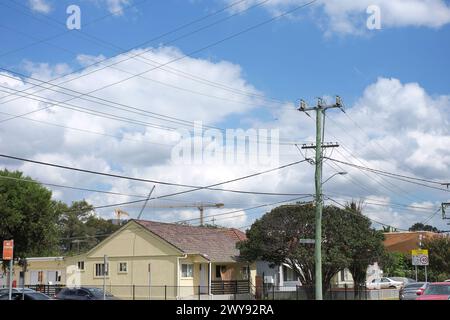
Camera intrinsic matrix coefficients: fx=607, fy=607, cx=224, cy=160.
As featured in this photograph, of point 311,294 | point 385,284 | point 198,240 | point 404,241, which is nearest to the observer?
point 311,294

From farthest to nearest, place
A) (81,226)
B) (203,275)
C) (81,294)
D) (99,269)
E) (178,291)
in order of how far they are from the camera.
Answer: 1. (81,226)
2. (99,269)
3. (203,275)
4. (178,291)
5. (81,294)

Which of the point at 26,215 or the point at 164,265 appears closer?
the point at 26,215

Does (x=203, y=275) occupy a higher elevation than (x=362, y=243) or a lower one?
lower

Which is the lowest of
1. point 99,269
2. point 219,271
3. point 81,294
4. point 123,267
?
point 81,294

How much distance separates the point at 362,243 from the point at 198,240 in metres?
14.0

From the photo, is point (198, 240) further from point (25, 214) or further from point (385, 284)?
point (385, 284)

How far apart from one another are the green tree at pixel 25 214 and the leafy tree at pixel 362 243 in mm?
22158

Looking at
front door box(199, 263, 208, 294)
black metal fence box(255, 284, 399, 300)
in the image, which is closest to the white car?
black metal fence box(255, 284, 399, 300)

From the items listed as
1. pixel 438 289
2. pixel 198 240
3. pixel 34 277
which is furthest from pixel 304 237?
pixel 34 277

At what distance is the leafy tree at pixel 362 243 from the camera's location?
42.2 meters

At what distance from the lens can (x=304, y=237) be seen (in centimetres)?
4178
